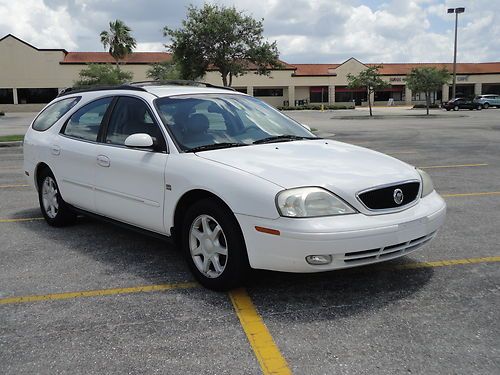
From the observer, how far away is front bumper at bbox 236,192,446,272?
3564 mm

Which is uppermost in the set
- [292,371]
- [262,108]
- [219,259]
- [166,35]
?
[166,35]

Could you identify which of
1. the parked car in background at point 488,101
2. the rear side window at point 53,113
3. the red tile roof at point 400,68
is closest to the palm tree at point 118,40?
the red tile roof at point 400,68

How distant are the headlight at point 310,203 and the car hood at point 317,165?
5 centimetres

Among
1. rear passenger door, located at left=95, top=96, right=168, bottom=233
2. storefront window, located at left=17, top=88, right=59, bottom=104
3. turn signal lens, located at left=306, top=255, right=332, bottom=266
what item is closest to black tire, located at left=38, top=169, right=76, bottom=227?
rear passenger door, located at left=95, top=96, right=168, bottom=233

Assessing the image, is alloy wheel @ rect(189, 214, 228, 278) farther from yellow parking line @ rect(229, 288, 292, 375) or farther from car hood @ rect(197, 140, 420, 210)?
car hood @ rect(197, 140, 420, 210)

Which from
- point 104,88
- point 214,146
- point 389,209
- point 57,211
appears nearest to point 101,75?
point 57,211

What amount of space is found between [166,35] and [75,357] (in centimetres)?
3061

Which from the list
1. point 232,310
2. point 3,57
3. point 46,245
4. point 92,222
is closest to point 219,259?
point 232,310

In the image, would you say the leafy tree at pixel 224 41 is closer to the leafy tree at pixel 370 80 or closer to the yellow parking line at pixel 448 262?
the leafy tree at pixel 370 80

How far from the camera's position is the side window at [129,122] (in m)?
4.78

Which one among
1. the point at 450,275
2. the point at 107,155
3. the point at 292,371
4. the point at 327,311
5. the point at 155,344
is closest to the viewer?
the point at 292,371

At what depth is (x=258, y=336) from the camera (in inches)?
133

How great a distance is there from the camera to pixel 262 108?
17.8ft

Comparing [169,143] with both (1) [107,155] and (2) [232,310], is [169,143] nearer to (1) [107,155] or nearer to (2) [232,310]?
(1) [107,155]
